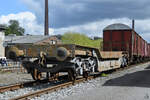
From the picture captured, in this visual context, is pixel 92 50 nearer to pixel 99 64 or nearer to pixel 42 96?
pixel 99 64

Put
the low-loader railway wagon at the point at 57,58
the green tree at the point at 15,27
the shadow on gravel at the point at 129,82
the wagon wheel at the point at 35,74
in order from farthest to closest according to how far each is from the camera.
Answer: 1. the green tree at the point at 15,27
2. the wagon wheel at the point at 35,74
3. the shadow on gravel at the point at 129,82
4. the low-loader railway wagon at the point at 57,58

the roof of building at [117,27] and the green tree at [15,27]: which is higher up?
the green tree at [15,27]

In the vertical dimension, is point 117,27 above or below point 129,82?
above

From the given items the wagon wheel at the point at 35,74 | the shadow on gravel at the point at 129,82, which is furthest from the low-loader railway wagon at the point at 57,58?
the shadow on gravel at the point at 129,82

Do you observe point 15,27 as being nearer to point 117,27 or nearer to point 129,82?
point 117,27

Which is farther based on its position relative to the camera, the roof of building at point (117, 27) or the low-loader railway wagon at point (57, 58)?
the roof of building at point (117, 27)

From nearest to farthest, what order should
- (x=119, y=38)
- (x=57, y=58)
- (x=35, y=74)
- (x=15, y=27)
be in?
(x=57, y=58), (x=35, y=74), (x=119, y=38), (x=15, y=27)

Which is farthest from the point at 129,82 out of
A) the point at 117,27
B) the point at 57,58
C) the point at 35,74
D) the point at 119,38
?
the point at 117,27

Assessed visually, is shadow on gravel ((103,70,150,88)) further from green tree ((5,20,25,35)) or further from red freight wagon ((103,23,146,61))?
green tree ((5,20,25,35))

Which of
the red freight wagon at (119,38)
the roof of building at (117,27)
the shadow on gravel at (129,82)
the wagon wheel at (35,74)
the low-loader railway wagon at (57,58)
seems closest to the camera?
the low-loader railway wagon at (57,58)

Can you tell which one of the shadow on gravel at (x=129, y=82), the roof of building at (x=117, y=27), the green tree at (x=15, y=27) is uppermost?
the green tree at (x=15, y=27)

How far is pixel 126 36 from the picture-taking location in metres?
18.5

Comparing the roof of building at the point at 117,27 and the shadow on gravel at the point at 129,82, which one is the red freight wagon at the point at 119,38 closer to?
the roof of building at the point at 117,27

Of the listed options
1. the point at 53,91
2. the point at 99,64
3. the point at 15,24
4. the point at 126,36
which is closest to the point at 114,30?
the point at 126,36
